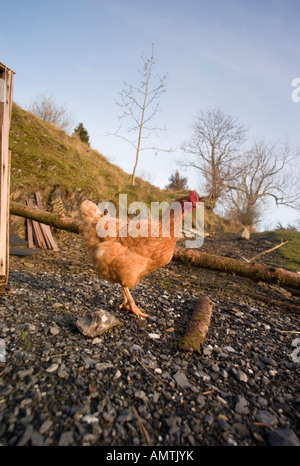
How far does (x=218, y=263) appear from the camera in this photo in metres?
5.13

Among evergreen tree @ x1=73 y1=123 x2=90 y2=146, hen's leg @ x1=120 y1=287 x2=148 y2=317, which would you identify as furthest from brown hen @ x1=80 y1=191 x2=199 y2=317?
evergreen tree @ x1=73 y1=123 x2=90 y2=146

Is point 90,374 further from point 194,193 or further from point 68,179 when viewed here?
point 68,179

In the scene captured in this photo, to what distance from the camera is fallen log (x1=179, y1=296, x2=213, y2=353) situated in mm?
2697

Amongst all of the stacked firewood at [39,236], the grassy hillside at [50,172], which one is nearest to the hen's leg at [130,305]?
the stacked firewood at [39,236]

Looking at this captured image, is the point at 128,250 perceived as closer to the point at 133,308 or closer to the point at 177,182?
the point at 133,308

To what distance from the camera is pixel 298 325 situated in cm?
392

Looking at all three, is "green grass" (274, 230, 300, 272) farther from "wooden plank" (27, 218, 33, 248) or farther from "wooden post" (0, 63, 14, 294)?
"wooden plank" (27, 218, 33, 248)

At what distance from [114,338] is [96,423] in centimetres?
119

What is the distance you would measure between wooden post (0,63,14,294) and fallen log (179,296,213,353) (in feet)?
9.59

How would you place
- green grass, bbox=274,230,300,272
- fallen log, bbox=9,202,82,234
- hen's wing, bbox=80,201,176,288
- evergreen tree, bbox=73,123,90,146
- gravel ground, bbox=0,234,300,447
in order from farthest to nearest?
evergreen tree, bbox=73,123,90,146 → green grass, bbox=274,230,300,272 → fallen log, bbox=9,202,82,234 → hen's wing, bbox=80,201,176,288 → gravel ground, bbox=0,234,300,447

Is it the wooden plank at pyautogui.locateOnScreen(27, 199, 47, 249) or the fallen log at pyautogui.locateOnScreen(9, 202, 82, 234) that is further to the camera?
the wooden plank at pyautogui.locateOnScreen(27, 199, 47, 249)

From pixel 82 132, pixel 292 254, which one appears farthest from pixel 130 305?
pixel 82 132

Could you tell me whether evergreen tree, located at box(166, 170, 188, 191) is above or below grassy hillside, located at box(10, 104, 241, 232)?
above

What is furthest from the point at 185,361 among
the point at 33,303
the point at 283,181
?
the point at 283,181
